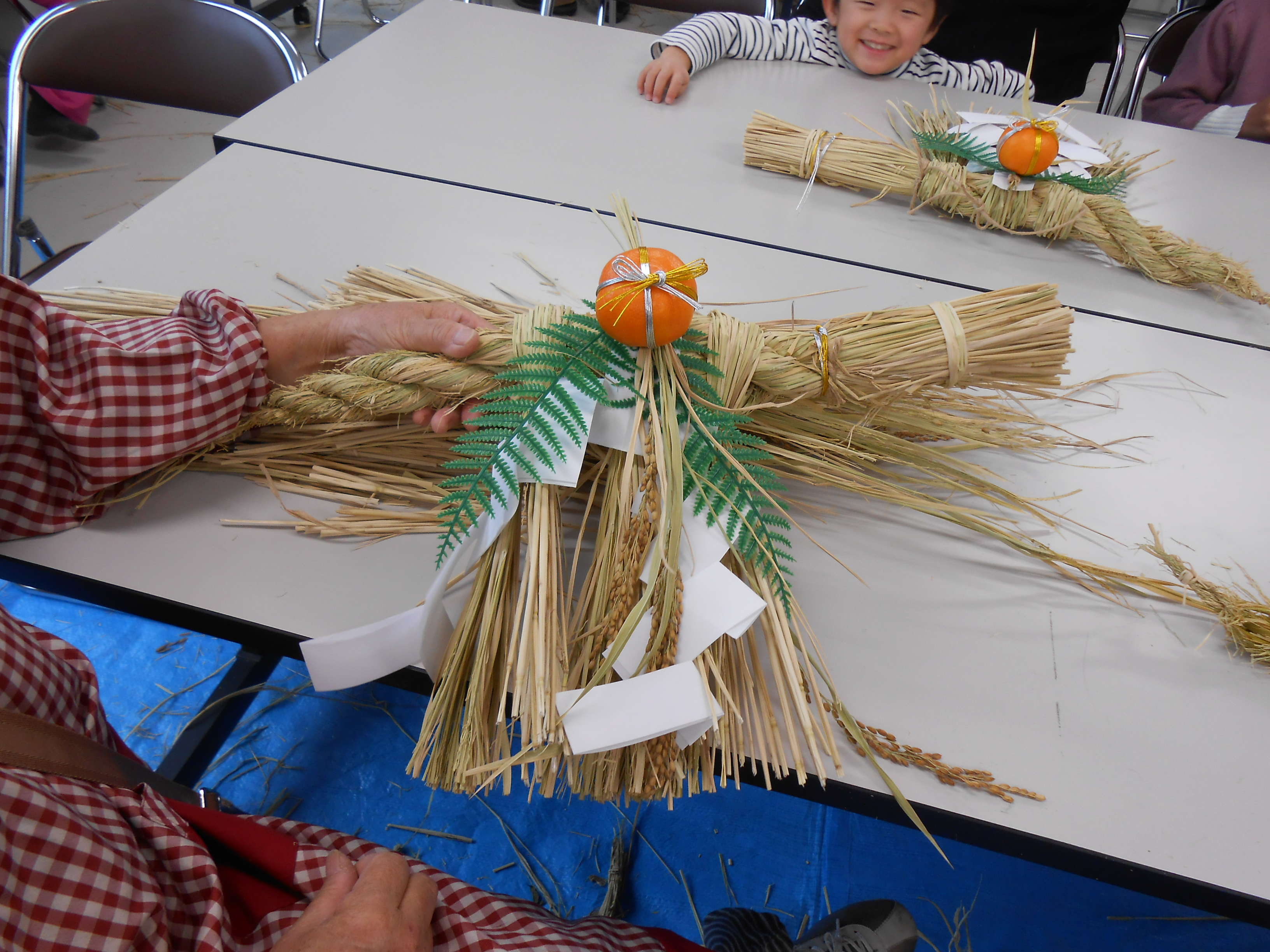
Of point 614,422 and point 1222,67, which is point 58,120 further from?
point 1222,67

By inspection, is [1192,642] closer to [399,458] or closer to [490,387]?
[490,387]

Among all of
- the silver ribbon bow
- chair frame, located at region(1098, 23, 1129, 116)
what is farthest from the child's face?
the silver ribbon bow

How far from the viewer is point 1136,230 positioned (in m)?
1.21

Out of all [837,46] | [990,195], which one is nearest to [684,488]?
[990,195]

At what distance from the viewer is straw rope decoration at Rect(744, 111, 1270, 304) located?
1192 millimetres

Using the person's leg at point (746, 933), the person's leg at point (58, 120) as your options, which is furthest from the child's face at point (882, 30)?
the person's leg at point (58, 120)

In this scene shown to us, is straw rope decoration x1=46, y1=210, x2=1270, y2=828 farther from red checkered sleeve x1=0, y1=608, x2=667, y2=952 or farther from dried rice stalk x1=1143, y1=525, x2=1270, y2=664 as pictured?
red checkered sleeve x1=0, y1=608, x2=667, y2=952

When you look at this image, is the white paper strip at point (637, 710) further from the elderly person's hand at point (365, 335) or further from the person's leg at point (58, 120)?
the person's leg at point (58, 120)

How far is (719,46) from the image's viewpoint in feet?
5.46

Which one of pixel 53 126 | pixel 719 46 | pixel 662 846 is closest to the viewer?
pixel 662 846

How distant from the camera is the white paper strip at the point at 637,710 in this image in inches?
24.7

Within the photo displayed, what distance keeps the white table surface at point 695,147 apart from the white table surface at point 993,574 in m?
0.12

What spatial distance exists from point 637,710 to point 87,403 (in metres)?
0.67

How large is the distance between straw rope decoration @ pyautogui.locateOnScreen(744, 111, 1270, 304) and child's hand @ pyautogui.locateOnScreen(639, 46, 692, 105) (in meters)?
0.23
